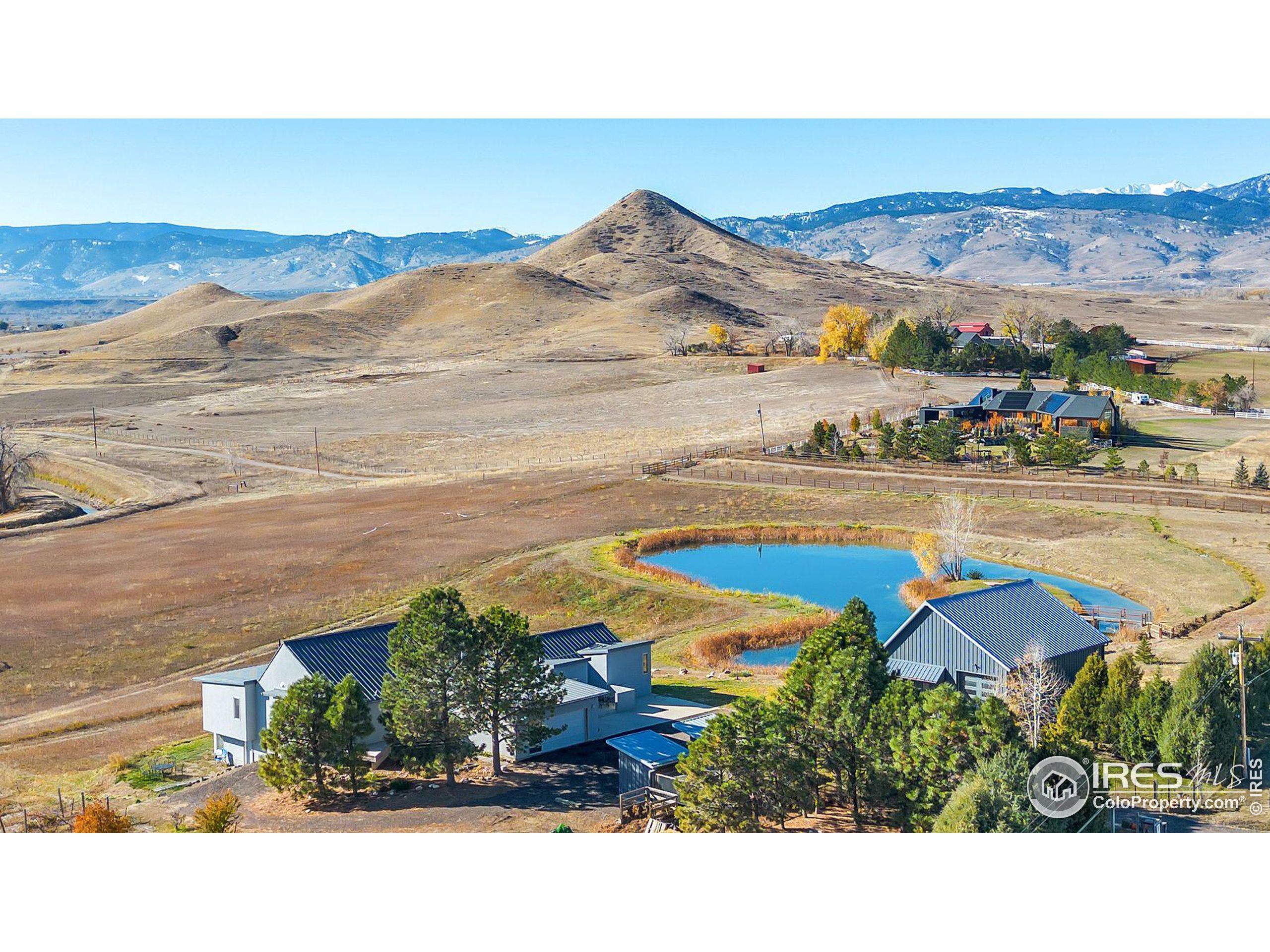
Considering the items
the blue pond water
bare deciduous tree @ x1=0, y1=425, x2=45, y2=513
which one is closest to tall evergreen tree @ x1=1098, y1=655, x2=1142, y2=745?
the blue pond water

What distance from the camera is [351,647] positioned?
37688 mm

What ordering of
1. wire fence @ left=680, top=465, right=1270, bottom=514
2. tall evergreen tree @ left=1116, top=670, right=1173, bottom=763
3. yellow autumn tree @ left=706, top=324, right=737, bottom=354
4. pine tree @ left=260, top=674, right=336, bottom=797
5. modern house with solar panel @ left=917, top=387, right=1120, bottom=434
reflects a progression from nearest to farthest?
tall evergreen tree @ left=1116, top=670, right=1173, bottom=763 < pine tree @ left=260, top=674, right=336, bottom=797 < wire fence @ left=680, top=465, right=1270, bottom=514 < modern house with solar panel @ left=917, top=387, right=1120, bottom=434 < yellow autumn tree @ left=706, top=324, right=737, bottom=354

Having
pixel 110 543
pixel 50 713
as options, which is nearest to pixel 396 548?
pixel 110 543

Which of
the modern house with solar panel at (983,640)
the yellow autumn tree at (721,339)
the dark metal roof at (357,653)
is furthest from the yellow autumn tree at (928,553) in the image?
the yellow autumn tree at (721,339)

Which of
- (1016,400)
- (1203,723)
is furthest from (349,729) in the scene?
(1016,400)

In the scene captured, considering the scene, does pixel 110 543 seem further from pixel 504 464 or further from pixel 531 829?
pixel 531 829

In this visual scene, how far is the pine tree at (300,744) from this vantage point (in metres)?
32.0

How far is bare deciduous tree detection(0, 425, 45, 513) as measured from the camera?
87938 millimetres

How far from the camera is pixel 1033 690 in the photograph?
3102cm

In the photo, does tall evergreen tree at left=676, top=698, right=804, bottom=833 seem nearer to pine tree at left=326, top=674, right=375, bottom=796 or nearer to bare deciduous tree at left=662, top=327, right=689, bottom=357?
pine tree at left=326, top=674, right=375, bottom=796

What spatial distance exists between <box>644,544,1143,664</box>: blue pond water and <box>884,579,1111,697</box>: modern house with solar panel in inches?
416

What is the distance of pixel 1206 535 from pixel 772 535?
2320 centimetres

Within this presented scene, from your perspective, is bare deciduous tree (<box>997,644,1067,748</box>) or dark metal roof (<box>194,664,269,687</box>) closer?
bare deciduous tree (<box>997,644,1067,748</box>)

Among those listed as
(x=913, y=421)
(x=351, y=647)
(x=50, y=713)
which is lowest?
(x=50, y=713)
